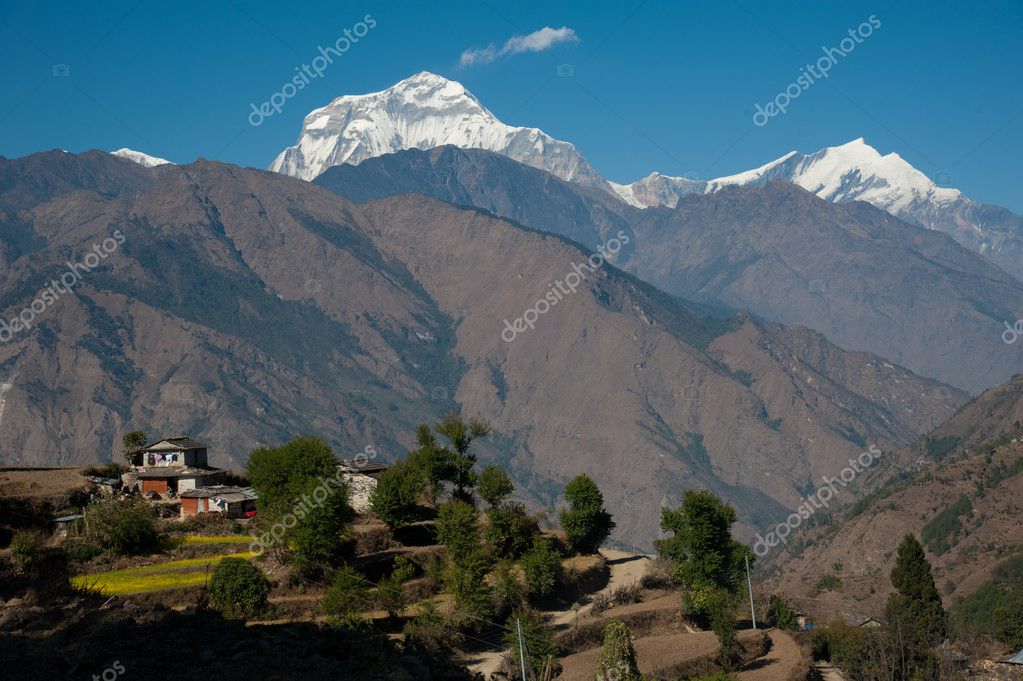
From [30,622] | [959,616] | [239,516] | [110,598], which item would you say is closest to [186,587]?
[110,598]

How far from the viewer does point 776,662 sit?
59094 millimetres

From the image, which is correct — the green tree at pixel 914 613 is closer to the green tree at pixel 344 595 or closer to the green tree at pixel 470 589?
the green tree at pixel 470 589

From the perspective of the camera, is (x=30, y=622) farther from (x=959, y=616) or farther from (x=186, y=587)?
(x=959, y=616)

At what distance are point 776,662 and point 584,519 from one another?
19.9m

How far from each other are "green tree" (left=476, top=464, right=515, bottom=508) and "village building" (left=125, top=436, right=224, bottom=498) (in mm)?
19378

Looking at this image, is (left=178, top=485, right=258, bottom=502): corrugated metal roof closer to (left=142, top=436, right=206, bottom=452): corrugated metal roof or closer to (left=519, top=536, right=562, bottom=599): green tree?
(left=142, top=436, right=206, bottom=452): corrugated metal roof

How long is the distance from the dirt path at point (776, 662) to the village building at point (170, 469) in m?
38.3

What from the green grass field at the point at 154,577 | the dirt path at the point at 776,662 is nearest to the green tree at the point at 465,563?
the green grass field at the point at 154,577

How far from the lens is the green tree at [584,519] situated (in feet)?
247

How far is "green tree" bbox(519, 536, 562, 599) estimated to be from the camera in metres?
61.8

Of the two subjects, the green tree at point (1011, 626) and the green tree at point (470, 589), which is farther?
the green tree at point (1011, 626)

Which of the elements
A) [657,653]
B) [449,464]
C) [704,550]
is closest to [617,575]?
[704,550]

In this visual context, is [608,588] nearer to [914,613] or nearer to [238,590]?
[914,613]

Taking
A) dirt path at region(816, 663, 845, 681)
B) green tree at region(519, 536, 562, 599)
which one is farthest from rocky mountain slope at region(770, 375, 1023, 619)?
green tree at region(519, 536, 562, 599)
